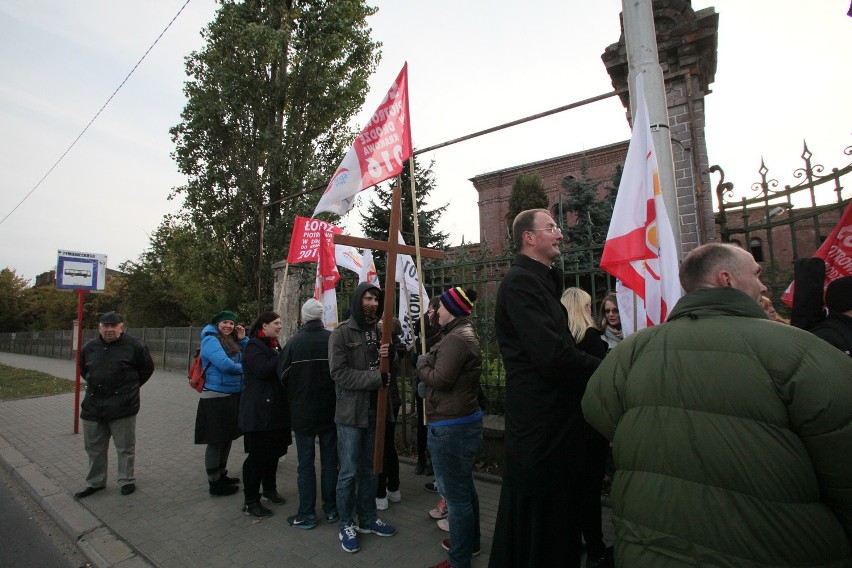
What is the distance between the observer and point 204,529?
4.13 meters

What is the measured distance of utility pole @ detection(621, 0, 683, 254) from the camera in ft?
10.6

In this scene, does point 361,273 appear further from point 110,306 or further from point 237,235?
point 110,306

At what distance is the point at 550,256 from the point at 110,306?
41.8m

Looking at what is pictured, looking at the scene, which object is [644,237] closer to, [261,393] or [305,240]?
[261,393]

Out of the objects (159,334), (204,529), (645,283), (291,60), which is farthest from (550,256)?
(159,334)

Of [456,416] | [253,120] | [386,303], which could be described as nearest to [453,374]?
[456,416]

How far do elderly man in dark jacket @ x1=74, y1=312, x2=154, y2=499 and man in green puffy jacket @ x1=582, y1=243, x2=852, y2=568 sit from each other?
5309 millimetres

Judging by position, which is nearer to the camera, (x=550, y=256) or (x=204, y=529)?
(x=550, y=256)

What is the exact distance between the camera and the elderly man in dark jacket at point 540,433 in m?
2.31

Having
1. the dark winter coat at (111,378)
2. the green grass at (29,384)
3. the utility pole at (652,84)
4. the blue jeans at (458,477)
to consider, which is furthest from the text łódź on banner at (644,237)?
the green grass at (29,384)

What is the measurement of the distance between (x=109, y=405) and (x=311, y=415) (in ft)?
8.68

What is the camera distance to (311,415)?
4059mm

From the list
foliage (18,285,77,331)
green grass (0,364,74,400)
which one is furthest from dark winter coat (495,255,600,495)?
foliage (18,285,77,331)

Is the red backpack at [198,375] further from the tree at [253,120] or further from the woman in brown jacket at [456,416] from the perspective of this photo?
the tree at [253,120]
